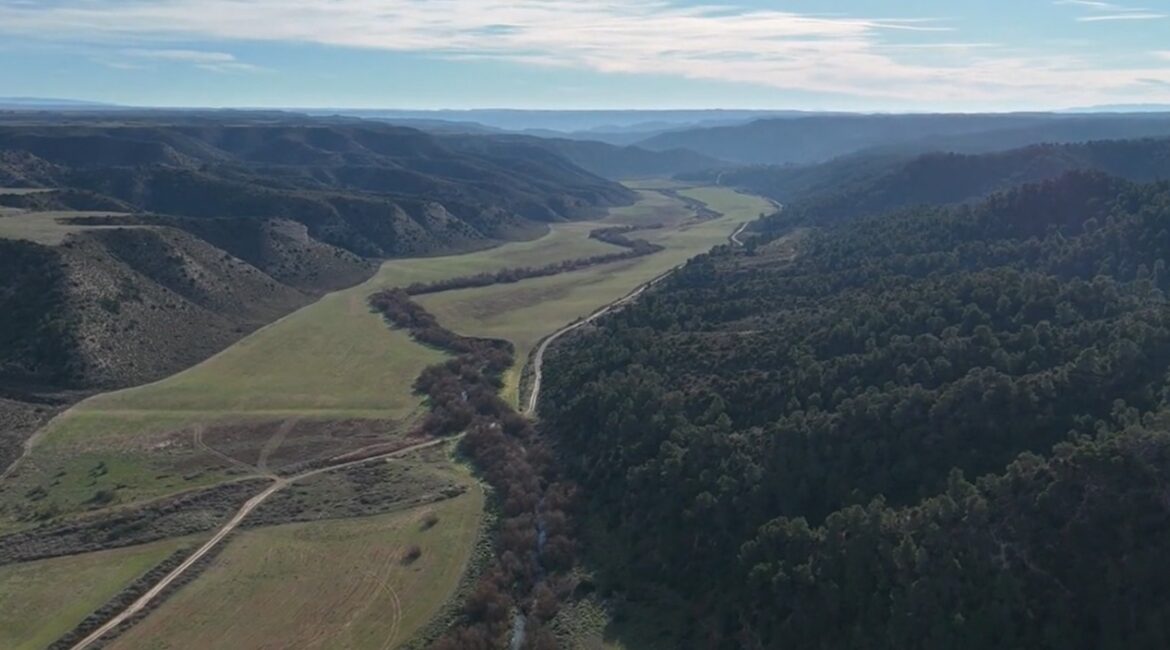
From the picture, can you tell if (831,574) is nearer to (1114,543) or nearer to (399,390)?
(1114,543)

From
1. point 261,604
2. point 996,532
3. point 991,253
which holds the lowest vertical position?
point 261,604

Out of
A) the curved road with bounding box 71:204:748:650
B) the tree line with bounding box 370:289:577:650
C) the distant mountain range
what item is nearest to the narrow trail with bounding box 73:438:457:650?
the curved road with bounding box 71:204:748:650

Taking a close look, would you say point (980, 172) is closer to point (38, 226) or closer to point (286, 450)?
point (286, 450)

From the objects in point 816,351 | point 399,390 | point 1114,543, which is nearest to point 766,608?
point 1114,543

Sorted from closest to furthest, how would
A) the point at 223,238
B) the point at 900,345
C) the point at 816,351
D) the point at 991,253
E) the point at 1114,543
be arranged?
1. the point at 1114,543
2. the point at 900,345
3. the point at 816,351
4. the point at 991,253
5. the point at 223,238

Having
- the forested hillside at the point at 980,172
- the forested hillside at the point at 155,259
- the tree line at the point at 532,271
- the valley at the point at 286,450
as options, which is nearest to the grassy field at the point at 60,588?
the valley at the point at 286,450

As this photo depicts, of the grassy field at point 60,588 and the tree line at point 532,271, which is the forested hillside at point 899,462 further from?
the tree line at point 532,271

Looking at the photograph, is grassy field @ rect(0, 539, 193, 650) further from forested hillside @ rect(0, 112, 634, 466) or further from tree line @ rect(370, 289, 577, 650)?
forested hillside @ rect(0, 112, 634, 466)
